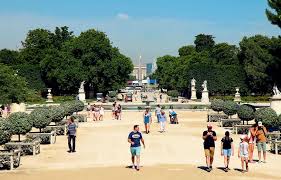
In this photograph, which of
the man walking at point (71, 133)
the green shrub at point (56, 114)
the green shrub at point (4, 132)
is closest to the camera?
the green shrub at point (4, 132)

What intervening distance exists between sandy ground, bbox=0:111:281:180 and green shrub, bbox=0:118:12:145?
109 centimetres

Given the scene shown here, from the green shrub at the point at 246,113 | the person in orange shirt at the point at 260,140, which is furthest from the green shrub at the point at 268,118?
the person in orange shirt at the point at 260,140

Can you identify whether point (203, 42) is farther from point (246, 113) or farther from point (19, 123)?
point (19, 123)

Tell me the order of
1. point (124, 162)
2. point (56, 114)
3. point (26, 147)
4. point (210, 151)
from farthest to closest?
point (56, 114) → point (26, 147) → point (124, 162) → point (210, 151)

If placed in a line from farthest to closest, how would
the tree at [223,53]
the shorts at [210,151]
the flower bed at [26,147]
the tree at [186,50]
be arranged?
the tree at [186,50]
the tree at [223,53]
the flower bed at [26,147]
the shorts at [210,151]

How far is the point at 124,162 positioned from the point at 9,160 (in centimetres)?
404

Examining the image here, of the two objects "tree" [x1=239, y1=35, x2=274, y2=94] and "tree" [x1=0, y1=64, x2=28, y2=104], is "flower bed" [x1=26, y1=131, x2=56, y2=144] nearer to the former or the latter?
"tree" [x1=0, y1=64, x2=28, y2=104]

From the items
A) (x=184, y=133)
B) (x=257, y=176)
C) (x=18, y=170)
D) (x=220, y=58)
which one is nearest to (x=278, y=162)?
(x=257, y=176)

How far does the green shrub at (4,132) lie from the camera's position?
17.4 m

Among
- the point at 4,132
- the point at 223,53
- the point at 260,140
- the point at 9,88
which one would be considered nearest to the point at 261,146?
the point at 260,140

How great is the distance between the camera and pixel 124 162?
1878 cm

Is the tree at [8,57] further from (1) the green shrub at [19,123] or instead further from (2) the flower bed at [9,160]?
(2) the flower bed at [9,160]

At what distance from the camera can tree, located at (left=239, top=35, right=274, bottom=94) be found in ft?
247

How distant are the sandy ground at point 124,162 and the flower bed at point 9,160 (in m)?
0.31
